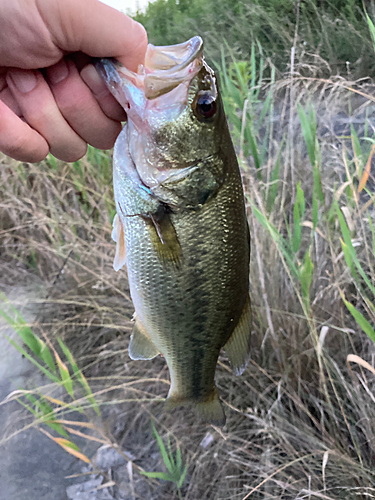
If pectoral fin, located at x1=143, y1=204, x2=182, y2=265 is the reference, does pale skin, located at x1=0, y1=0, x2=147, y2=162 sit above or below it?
above

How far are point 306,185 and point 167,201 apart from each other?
1536 mm

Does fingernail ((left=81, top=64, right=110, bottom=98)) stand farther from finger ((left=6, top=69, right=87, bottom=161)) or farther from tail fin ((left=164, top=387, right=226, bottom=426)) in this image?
tail fin ((left=164, top=387, right=226, bottom=426))

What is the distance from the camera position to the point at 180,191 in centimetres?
87

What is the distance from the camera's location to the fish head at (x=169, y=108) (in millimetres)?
833

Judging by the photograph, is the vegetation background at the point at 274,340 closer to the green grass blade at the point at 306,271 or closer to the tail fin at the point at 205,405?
the green grass blade at the point at 306,271

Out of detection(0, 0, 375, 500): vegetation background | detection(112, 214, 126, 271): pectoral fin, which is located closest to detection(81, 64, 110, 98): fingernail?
detection(112, 214, 126, 271): pectoral fin

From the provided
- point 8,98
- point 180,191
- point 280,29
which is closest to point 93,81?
point 8,98

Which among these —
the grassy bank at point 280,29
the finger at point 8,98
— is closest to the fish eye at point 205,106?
the finger at point 8,98

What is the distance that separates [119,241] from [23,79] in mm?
511

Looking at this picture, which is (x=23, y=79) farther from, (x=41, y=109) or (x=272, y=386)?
(x=272, y=386)

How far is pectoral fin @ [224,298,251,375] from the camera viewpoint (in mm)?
963

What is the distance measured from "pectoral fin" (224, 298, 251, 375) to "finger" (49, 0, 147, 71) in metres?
0.70

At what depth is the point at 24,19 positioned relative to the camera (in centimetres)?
86

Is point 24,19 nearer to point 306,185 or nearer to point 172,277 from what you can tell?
point 172,277
